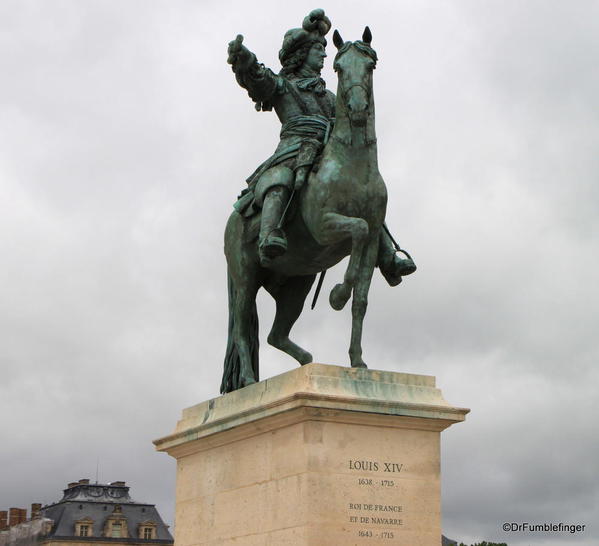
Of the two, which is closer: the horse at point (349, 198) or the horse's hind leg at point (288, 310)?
the horse at point (349, 198)

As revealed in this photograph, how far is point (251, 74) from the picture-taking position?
16719 millimetres

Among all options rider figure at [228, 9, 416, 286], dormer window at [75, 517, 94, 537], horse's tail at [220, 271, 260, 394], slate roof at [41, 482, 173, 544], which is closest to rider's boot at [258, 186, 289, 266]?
rider figure at [228, 9, 416, 286]

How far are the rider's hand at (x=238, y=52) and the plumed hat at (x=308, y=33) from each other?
2.47 ft

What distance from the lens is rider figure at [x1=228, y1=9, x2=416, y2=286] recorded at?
15453 millimetres

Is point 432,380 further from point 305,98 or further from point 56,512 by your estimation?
point 56,512

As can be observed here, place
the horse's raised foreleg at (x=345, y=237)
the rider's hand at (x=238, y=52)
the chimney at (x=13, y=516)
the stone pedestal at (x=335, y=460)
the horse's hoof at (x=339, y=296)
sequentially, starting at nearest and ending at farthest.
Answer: the stone pedestal at (x=335, y=460), the horse's raised foreleg at (x=345, y=237), the horse's hoof at (x=339, y=296), the rider's hand at (x=238, y=52), the chimney at (x=13, y=516)

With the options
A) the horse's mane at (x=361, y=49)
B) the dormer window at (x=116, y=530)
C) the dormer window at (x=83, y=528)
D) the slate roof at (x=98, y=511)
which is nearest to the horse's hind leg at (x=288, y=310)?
the horse's mane at (x=361, y=49)

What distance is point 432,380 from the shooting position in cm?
1504

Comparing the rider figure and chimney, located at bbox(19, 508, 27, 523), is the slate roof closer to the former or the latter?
chimney, located at bbox(19, 508, 27, 523)

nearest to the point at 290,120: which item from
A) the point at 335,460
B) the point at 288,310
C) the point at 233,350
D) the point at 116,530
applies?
the point at 288,310

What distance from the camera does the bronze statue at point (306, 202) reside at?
14891 mm

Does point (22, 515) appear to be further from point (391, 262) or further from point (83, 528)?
point (391, 262)

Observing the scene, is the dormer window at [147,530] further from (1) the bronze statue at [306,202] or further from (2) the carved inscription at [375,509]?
(2) the carved inscription at [375,509]

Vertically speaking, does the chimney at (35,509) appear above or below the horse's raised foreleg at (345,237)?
above
